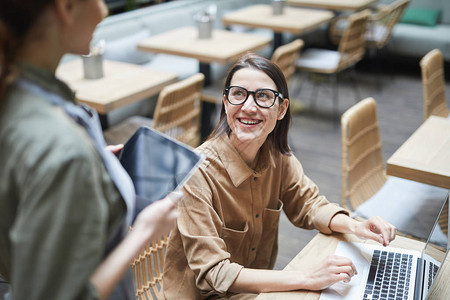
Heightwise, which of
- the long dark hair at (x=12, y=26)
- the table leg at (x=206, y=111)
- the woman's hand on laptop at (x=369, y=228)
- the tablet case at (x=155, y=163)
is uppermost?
the long dark hair at (x=12, y=26)

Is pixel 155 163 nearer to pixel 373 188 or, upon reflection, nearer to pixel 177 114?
pixel 373 188

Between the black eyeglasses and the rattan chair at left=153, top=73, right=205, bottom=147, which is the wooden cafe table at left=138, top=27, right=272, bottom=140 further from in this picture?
the black eyeglasses

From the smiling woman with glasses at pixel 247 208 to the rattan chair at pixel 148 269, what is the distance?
17 centimetres

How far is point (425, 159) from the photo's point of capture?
2.08m

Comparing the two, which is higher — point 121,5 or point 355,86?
point 121,5

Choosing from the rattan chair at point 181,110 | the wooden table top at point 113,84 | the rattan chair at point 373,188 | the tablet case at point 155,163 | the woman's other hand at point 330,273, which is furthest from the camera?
the wooden table top at point 113,84

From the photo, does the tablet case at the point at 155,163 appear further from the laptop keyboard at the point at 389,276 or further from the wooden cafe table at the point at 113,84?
the wooden cafe table at the point at 113,84

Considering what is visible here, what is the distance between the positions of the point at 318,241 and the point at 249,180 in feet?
0.92

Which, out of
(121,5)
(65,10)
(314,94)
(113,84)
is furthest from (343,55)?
(65,10)

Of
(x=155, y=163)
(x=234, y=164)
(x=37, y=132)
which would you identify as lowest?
(x=234, y=164)

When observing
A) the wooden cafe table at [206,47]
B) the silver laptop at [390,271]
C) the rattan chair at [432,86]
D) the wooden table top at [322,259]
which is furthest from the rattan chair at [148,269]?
the wooden cafe table at [206,47]

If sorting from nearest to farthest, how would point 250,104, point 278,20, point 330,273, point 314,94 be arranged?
point 330,273 < point 250,104 < point 278,20 < point 314,94

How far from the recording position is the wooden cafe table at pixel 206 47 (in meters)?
3.69

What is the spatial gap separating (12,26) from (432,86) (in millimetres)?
2772
